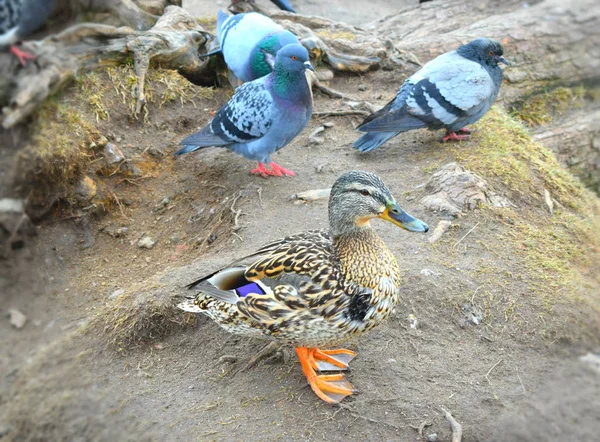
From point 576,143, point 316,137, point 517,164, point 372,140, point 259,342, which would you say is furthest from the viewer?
point 576,143

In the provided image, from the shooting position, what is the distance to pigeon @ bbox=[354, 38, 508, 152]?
595cm

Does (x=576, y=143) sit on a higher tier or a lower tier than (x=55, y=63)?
lower

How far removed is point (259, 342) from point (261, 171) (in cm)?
244

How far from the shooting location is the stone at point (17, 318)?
66.3 inches

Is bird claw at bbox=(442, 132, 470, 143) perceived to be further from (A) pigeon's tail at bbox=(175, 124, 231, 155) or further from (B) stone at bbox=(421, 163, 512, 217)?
(A) pigeon's tail at bbox=(175, 124, 231, 155)

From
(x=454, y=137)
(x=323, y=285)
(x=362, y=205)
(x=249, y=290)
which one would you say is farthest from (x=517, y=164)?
(x=249, y=290)

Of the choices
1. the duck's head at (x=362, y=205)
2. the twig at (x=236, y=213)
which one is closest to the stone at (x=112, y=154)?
the twig at (x=236, y=213)

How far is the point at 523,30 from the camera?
8328 millimetres

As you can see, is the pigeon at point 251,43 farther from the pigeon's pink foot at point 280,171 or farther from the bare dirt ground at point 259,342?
the pigeon's pink foot at point 280,171

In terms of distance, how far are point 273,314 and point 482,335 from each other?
1.51 m

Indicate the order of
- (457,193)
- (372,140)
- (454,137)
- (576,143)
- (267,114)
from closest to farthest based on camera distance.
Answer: (457,193) → (267,114) → (372,140) → (454,137) → (576,143)

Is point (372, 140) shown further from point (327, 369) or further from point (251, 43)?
point (327, 369)

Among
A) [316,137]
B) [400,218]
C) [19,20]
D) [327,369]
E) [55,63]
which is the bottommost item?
[316,137]

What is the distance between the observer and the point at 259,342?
3.82 m
